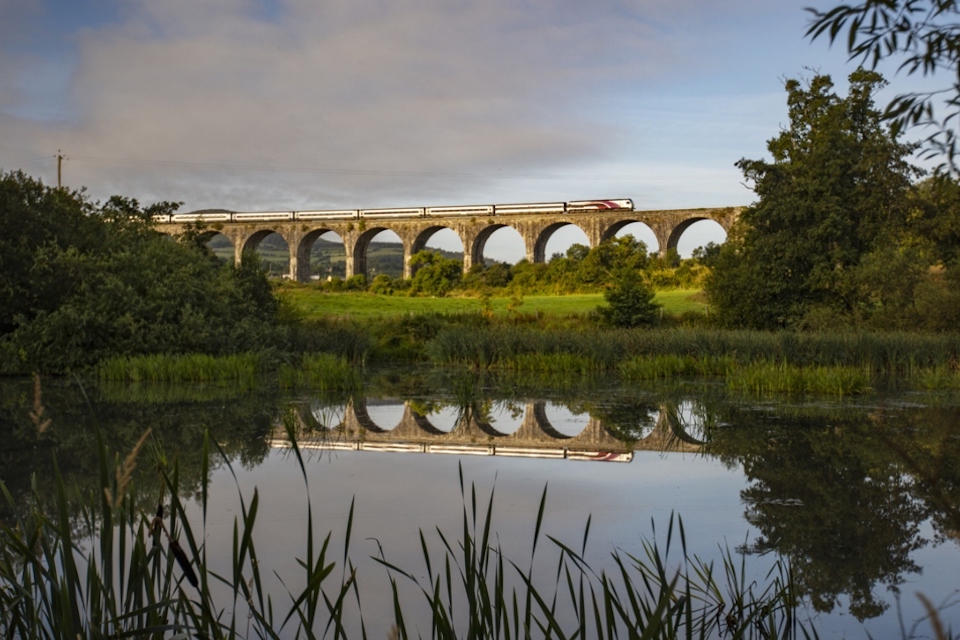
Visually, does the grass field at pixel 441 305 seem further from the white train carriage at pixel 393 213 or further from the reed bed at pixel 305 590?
the reed bed at pixel 305 590

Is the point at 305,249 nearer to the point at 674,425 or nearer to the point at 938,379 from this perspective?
the point at 938,379

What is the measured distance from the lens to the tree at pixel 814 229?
16188 mm

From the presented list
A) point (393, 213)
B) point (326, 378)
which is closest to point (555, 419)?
point (326, 378)

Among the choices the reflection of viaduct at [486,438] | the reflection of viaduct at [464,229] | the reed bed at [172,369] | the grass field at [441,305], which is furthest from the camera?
the reflection of viaduct at [464,229]

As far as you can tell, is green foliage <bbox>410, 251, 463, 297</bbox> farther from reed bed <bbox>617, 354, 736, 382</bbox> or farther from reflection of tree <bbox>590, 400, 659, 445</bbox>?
reflection of tree <bbox>590, 400, 659, 445</bbox>

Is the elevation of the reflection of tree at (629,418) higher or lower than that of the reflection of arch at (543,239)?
lower

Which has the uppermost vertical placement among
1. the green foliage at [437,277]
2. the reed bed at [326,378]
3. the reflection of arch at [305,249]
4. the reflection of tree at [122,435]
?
the reflection of arch at [305,249]

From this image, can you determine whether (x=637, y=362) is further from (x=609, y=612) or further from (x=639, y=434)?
(x=609, y=612)

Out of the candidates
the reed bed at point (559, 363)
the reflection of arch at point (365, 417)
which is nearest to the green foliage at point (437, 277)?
the reed bed at point (559, 363)

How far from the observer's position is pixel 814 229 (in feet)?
53.1

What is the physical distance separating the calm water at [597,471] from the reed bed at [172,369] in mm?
994

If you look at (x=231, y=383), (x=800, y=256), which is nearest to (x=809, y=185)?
(x=800, y=256)

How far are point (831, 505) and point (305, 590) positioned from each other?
3.30m

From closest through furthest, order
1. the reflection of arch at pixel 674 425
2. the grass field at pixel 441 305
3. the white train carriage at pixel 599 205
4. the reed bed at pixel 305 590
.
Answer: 1. the reed bed at pixel 305 590
2. the reflection of arch at pixel 674 425
3. the grass field at pixel 441 305
4. the white train carriage at pixel 599 205
